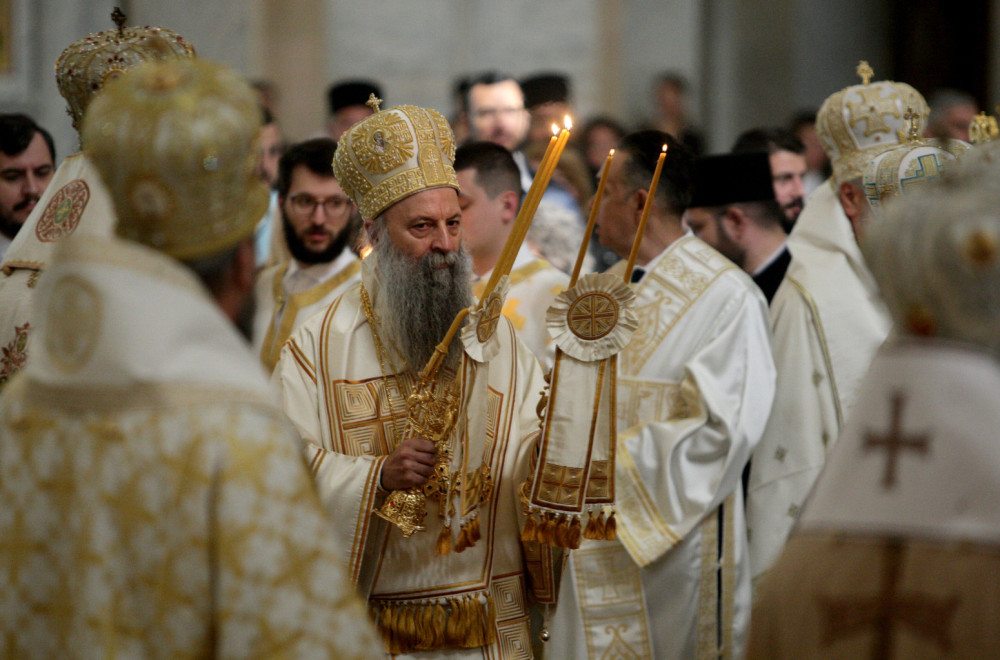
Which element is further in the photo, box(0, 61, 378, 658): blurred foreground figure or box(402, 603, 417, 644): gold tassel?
box(402, 603, 417, 644): gold tassel

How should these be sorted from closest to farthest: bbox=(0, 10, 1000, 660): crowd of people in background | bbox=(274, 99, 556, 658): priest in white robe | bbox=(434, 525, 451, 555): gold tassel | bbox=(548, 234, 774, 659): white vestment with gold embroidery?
1. bbox=(0, 10, 1000, 660): crowd of people in background
2. bbox=(434, 525, 451, 555): gold tassel
3. bbox=(274, 99, 556, 658): priest in white robe
4. bbox=(548, 234, 774, 659): white vestment with gold embroidery

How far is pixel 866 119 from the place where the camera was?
5.18 meters

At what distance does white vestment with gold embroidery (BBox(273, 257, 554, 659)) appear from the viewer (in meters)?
3.33

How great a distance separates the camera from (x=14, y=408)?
221 centimetres

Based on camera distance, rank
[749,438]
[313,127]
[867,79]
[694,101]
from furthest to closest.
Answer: [694,101], [313,127], [867,79], [749,438]

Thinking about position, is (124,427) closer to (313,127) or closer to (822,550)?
(822,550)

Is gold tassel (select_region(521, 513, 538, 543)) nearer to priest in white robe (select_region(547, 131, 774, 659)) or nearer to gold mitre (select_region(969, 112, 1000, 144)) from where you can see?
priest in white robe (select_region(547, 131, 774, 659))

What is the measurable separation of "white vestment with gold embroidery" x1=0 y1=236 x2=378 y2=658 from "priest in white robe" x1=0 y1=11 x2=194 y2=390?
1298 millimetres

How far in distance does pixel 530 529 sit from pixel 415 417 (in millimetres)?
462

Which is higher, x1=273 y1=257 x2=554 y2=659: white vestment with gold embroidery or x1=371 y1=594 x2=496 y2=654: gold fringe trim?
x1=273 y1=257 x2=554 y2=659: white vestment with gold embroidery

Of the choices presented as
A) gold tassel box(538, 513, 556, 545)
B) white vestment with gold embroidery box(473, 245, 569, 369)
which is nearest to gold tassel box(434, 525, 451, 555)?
gold tassel box(538, 513, 556, 545)

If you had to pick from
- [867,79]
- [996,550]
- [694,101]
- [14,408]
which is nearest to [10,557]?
[14,408]

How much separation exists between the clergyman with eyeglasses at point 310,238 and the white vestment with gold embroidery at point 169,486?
11.0 feet

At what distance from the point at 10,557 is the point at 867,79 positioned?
4.40 meters
